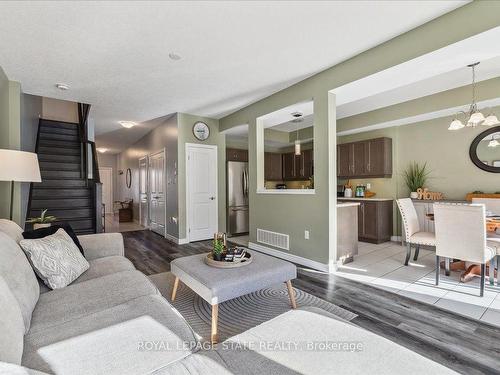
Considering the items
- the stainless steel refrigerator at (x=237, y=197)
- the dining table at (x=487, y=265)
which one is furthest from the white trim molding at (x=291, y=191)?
the dining table at (x=487, y=265)

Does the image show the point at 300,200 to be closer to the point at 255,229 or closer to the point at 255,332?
the point at 255,229

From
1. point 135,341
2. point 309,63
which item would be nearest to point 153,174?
point 309,63

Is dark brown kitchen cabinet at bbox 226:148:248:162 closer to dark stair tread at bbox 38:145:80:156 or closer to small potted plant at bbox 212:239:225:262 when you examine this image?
dark stair tread at bbox 38:145:80:156

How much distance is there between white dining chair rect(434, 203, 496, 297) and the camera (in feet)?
8.41

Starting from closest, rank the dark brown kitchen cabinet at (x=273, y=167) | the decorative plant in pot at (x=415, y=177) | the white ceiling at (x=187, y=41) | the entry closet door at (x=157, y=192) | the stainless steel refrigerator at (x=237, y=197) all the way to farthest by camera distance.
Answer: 1. the white ceiling at (x=187, y=41)
2. the decorative plant in pot at (x=415, y=177)
3. the stainless steel refrigerator at (x=237, y=197)
4. the entry closet door at (x=157, y=192)
5. the dark brown kitchen cabinet at (x=273, y=167)

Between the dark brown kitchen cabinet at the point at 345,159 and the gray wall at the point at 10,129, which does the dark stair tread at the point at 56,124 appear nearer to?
the gray wall at the point at 10,129

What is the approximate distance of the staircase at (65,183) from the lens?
14.9 feet

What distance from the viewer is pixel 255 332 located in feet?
4.10

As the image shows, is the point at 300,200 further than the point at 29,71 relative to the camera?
Yes

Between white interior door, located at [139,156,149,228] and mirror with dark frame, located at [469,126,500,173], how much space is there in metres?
7.18

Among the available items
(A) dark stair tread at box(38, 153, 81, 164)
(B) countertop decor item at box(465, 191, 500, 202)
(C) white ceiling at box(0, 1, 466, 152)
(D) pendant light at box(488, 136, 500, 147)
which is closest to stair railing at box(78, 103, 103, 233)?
(A) dark stair tread at box(38, 153, 81, 164)

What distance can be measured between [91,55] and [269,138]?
4.48 metres

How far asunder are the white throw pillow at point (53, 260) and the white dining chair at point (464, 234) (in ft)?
11.4

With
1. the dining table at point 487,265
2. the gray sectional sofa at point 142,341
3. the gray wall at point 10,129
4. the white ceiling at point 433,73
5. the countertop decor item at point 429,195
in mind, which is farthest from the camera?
the countertop decor item at point 429,195
